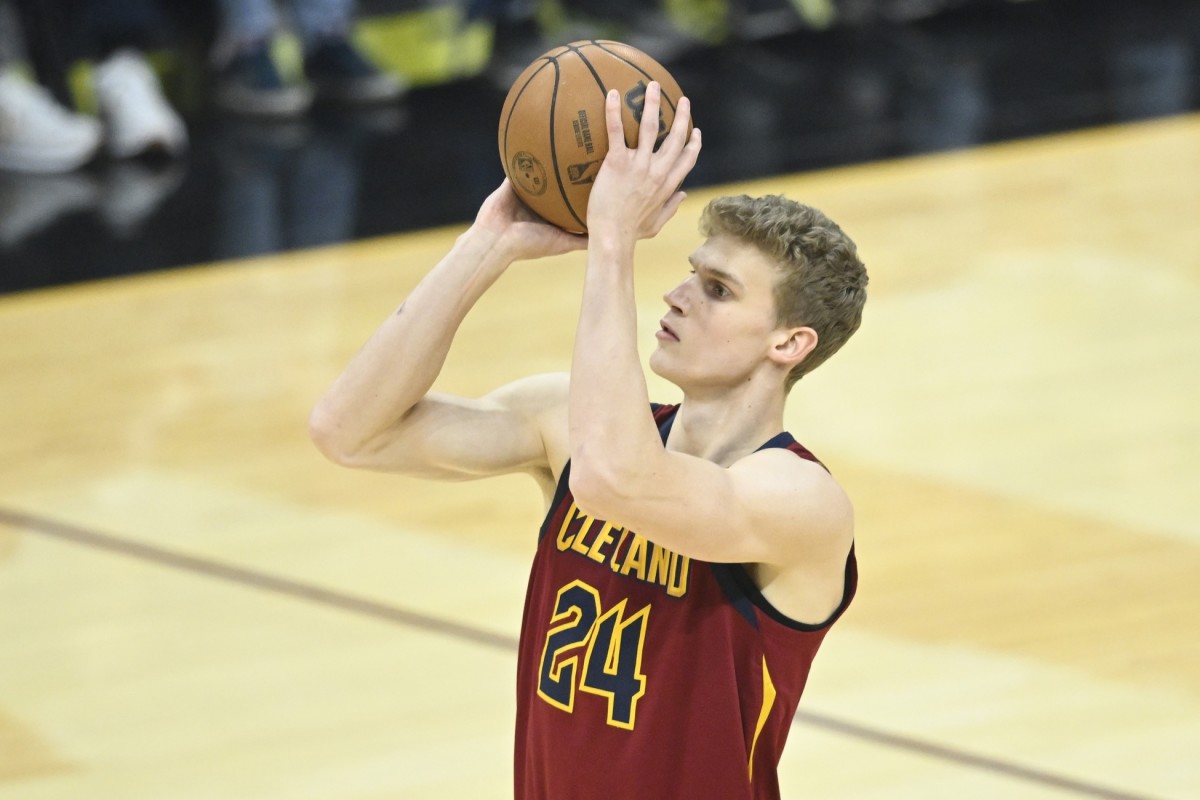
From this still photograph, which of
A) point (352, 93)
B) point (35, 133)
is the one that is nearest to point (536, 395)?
Answer: point (35, 133)

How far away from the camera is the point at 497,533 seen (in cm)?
611

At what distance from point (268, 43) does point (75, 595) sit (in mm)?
4882

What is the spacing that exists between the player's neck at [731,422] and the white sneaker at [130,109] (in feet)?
22.2

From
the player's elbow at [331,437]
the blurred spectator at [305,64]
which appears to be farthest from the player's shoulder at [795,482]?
the blurred spectator at [305,64]

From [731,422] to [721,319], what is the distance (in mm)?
188

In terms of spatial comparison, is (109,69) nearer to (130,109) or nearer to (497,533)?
(130,109)

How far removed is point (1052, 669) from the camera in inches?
211

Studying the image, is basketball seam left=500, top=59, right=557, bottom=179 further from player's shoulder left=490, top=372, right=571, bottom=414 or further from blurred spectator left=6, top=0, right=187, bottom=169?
blurred spectator left=6, top=0, right=187, bottom=169

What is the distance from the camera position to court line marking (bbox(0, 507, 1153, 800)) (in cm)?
489

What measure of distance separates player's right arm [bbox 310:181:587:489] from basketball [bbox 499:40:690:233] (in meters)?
0.08

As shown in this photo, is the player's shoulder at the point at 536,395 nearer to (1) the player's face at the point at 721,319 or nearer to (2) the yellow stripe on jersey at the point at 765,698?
(1) the player's face at the point at 721,319

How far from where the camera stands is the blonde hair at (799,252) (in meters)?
3.04

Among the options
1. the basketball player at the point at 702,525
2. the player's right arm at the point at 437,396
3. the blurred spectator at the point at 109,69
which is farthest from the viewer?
the blurred spectator at the point at 109,69

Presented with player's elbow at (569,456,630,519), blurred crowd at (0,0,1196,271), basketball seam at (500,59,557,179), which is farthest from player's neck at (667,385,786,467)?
blurred crowd at (0,0,1196,271)
